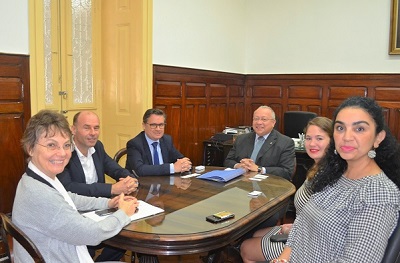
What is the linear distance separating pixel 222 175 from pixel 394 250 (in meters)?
1.47

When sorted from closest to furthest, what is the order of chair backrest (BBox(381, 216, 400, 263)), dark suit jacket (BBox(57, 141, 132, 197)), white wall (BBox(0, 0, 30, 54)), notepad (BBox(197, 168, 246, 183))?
chair backrest (BBox(381, 216, 400, 263)) → dark suit jacket (BBox(57, 141, 132, 197)) → notepad (BBox(197, 168, 246, 183)) → white wall (BBox(0, 0, 30, 54))

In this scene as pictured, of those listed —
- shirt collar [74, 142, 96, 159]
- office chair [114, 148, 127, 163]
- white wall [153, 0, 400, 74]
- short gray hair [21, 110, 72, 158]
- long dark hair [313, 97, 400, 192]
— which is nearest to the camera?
long dark hair [313, 97, 400, 192]

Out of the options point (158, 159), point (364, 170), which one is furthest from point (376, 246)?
point (158, 159)

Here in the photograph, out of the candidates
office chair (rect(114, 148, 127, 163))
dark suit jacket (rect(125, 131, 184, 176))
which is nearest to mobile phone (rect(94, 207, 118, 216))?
dark suit jacket (rect(125, 131, 184, 176))

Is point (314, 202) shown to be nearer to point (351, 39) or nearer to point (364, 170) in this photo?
point (364, 170)

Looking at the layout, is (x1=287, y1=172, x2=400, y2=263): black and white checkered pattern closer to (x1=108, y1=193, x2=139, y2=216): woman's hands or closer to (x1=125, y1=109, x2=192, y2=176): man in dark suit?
(x1=108, y1=193, x2=139, y2=216): woman's hands

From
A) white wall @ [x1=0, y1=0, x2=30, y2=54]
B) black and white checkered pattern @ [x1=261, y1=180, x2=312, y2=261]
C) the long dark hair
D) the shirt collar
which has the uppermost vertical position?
white wall @ [x1=0, y1=0, x2=30, y2=54]

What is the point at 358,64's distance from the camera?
5.64 meters

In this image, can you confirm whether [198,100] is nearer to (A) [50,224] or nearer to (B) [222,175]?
(B) [222,175]

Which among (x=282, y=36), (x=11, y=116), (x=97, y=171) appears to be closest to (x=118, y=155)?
(x=97, y=171)

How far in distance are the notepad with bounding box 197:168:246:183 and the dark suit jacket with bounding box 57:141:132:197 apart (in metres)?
0.58

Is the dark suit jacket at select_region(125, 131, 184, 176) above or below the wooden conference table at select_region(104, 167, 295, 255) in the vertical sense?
above

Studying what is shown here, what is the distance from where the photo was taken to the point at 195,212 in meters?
1.99

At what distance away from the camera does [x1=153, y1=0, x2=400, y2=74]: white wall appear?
4.93m
